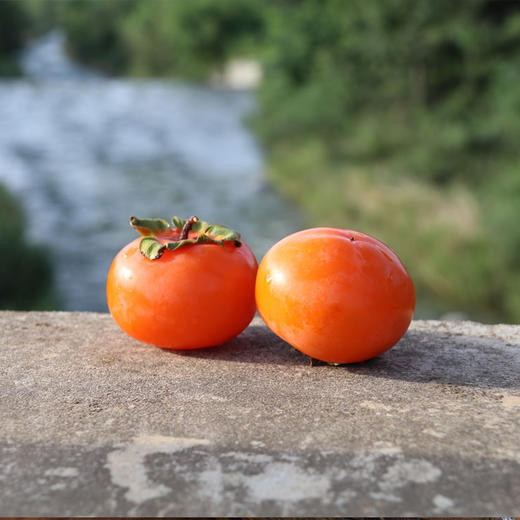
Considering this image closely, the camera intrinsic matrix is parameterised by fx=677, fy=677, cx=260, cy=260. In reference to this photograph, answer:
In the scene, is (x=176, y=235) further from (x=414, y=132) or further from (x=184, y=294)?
(x=414, y=132)

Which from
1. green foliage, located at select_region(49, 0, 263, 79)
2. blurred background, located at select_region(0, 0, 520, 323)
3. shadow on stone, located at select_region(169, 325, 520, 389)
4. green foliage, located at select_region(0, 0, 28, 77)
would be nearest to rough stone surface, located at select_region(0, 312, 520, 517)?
shadow on stone, located at select_region(169, 325, 520, 389)

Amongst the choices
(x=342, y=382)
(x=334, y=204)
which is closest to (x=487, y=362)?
(x=342, y=382)

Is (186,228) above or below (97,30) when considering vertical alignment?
below

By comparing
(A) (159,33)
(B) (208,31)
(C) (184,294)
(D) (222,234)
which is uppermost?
(A) (159,33)

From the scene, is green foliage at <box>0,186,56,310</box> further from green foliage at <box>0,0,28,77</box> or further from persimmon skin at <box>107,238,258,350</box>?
green foliage at <box>0,0,28,77</box>

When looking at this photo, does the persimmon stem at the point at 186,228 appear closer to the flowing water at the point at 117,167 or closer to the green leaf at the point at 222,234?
the green leaf at the point at 222,234

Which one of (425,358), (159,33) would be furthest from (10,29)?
(425,358)
